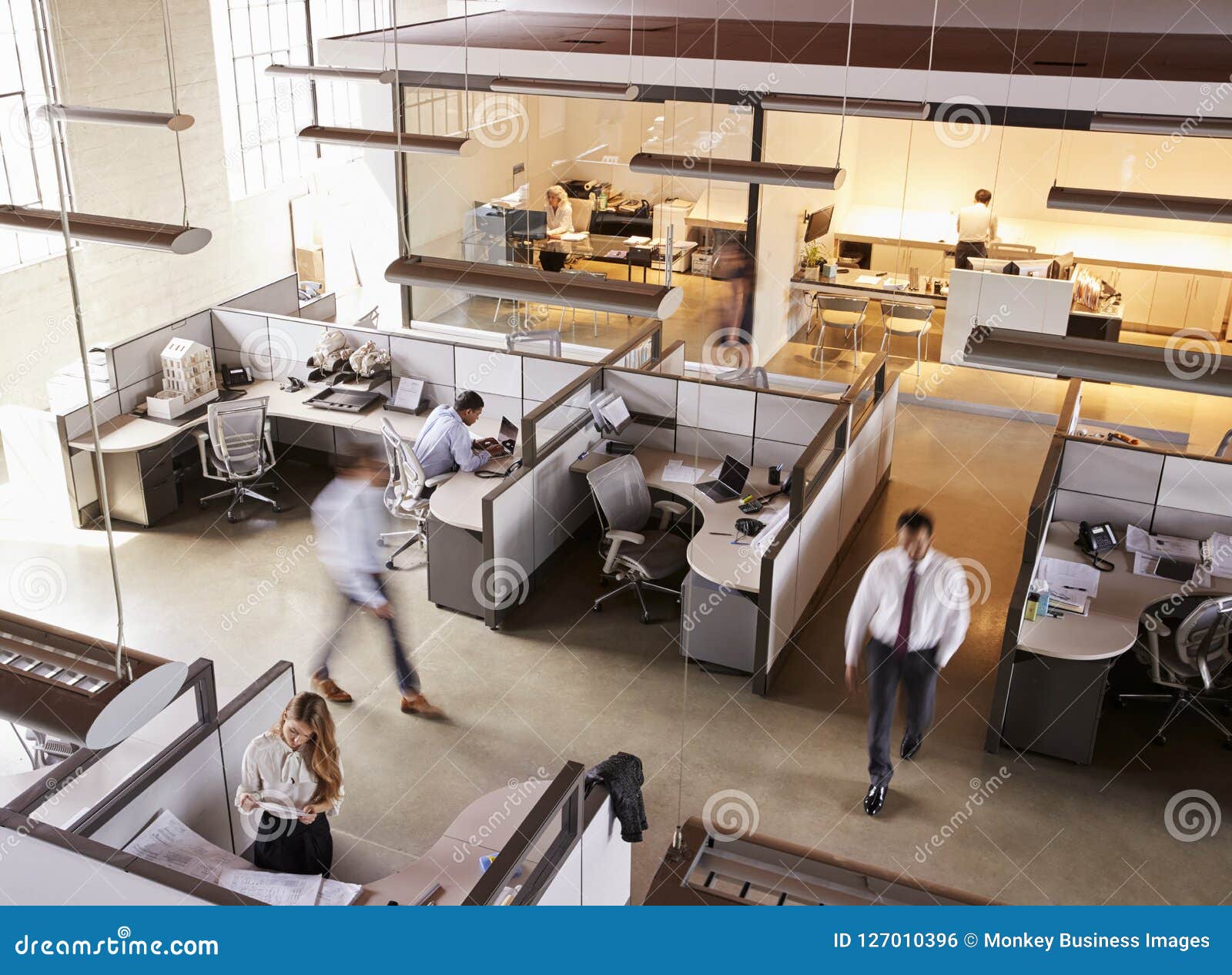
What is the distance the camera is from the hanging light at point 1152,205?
5.18 meters

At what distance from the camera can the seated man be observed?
6590mm

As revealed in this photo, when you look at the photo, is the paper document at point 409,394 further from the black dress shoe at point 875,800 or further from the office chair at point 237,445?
the black dress shoe at point 875,800

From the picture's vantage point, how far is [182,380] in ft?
24.7

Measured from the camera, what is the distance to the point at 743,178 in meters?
5.93

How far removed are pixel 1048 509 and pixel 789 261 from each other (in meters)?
5.00

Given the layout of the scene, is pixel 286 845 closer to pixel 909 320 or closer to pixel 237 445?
pixel 237 445

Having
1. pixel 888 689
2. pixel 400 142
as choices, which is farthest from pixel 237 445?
pixel 888 689

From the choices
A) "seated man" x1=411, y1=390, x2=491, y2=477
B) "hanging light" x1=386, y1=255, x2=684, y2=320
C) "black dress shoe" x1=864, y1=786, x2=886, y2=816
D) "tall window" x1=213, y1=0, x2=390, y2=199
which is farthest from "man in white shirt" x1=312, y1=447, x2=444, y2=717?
"tall window" x1=213, y1=0, x2=390, y2=199

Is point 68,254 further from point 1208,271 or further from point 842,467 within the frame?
point 1208,271

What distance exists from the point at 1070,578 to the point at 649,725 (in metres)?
2.25

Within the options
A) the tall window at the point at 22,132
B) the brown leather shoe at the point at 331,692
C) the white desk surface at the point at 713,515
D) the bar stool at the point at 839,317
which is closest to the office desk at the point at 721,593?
the white desk surface at the point at 713,515
